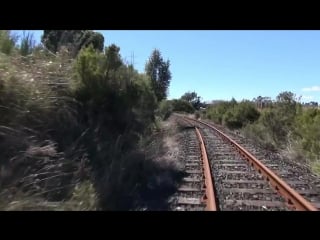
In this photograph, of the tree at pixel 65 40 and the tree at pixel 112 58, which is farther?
the tree at pixel 112 58

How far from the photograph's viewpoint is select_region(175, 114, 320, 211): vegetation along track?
334 inches

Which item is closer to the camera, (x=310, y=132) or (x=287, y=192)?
(x=287, y=192)

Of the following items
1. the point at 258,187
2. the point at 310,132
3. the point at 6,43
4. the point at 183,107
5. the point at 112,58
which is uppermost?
the point at 183,107

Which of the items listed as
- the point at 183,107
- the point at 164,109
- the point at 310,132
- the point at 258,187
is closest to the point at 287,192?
the point at 258,187

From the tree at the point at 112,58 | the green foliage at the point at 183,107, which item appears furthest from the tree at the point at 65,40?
the green foliage at the point at 183,107

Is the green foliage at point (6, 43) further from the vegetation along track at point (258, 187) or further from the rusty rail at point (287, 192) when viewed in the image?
the rusty rail at point (287, 192)

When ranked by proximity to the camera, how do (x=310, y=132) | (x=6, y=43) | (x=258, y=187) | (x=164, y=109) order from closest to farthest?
(x=6, y=43), (x=258, y=187), (x=310, y=132), (x=164, y=109)

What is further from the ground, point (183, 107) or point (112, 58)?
point (183, 107)

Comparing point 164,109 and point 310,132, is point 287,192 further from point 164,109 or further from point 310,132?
point 164,109

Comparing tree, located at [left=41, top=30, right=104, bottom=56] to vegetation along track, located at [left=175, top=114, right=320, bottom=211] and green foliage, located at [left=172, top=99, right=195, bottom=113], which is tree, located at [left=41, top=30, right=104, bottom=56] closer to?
vegetation along track, located at [left=175, top=114, right=320, bottom=211]

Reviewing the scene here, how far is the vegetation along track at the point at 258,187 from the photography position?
848 centimetres

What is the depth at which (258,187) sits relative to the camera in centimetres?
1048

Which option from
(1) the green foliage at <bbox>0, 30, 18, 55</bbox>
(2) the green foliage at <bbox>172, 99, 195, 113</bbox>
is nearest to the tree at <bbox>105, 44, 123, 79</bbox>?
(1) the green foliage at <bbox>0, 30, 18, 55</bbox>
